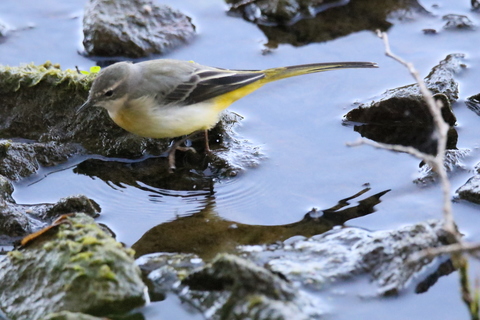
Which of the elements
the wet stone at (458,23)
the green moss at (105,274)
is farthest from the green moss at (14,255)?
the wet stone at (458,23)

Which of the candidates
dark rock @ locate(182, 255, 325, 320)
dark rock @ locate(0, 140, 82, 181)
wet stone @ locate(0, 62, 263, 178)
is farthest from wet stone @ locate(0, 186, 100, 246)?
dark rock @ locate(182, 255, 325, 320)

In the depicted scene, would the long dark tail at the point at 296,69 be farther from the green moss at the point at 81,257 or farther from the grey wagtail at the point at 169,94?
the green moss at the point at 81,257

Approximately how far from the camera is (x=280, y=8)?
1087cm

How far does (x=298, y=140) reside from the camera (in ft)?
27.0

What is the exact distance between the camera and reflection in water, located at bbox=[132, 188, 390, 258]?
6.47 m

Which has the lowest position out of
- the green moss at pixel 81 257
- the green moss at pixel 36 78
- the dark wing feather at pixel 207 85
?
the green moss at pixel 81 257

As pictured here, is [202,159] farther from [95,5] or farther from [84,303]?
[95,5]

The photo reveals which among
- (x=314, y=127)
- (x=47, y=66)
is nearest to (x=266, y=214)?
(x=314, y=127)

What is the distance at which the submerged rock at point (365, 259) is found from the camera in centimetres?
575

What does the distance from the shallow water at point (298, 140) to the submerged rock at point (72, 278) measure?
1.14ft

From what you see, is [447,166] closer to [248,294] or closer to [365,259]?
[365,259]

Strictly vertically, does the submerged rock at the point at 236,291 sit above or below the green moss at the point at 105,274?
below

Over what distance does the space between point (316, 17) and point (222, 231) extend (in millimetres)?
5460

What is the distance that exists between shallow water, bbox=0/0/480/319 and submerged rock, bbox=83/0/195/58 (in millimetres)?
267
